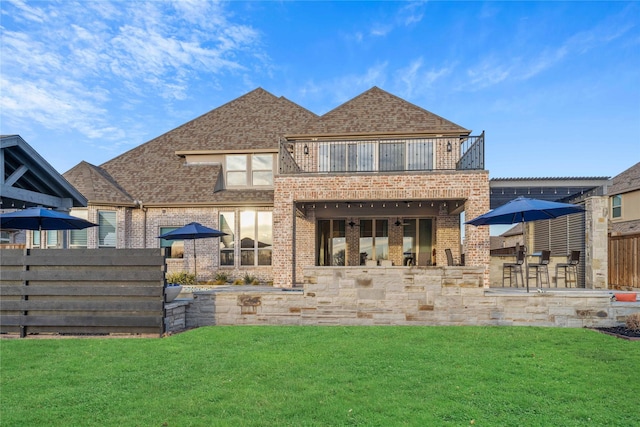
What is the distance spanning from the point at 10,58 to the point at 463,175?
12.7 metres

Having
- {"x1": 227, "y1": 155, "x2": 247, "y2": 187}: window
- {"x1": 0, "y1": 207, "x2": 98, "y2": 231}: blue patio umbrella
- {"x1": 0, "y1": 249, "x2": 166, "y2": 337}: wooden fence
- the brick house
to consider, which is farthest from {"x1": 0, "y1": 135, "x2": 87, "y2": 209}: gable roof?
{"x1": 227, "y1": 155, "x2": 247, "y2": 187}: window

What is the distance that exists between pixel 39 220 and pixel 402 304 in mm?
9663

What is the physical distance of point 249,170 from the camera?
1759 cm

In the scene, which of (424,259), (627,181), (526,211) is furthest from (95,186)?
(627,181)

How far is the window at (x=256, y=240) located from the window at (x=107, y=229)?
548 centimetres

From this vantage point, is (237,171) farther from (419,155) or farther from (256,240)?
(419,155)

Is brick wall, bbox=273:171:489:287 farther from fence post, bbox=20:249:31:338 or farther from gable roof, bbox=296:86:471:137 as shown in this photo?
fence post, bbox=20:249:31:338

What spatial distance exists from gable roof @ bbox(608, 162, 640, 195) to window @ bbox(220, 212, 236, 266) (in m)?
19.9

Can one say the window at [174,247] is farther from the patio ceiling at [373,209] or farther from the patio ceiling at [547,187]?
the patio ceiling at [547,187]

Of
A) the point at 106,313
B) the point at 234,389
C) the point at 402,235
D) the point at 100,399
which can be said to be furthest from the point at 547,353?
the point at 402,235

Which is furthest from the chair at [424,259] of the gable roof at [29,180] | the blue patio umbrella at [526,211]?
the gable roof at [29,180]

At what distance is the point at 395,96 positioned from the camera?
17.3 m

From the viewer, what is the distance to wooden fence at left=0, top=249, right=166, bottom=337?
7602mm

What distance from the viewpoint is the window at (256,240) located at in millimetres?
16391
